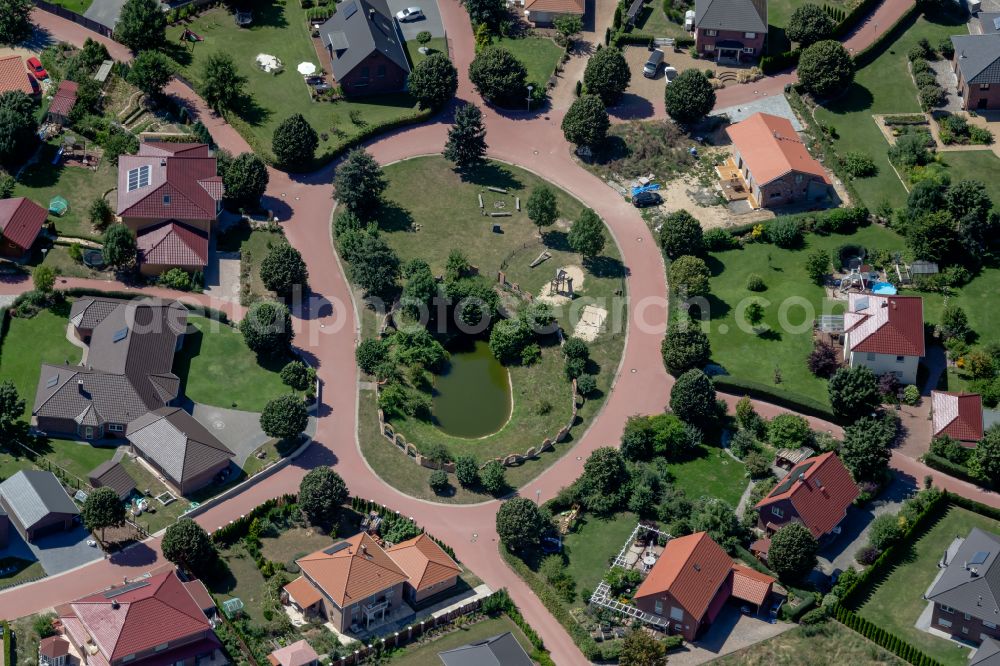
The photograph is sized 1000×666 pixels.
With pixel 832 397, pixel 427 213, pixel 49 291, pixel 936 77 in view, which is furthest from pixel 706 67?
pixel 49 291

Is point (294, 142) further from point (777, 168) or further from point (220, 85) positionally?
point (777, 168)

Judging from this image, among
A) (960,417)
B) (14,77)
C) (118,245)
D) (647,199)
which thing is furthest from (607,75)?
(14,77)

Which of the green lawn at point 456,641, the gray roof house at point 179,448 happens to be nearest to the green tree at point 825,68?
the gray roof house at point 179,448

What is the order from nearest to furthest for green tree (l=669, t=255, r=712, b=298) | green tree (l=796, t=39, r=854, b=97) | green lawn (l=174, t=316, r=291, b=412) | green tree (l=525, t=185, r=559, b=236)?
green lawn (l=174, t=316, r=291, b=412) < green tree (l=669, t=255, r=712, b=298) < green tree (l=525, t=185, r=559, b=236) < green tree (l=796, t=39, r=854, b=97)

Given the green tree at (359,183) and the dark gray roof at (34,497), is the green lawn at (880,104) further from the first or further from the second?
the dark gray roof at (34,497)

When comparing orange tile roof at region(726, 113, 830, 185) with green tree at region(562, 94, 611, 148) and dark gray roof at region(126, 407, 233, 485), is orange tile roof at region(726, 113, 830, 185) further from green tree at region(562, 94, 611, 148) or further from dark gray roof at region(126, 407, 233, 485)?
dark gray roof at region(126, 407, 233, 485)

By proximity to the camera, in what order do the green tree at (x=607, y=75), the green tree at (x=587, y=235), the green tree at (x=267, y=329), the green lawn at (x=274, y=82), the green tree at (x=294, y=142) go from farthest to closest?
the green tree at (x=607, y=75) < the green lawn at (x=274, y=82) < the green tree at (x=294, y=142) < the green tree at (x=587, y=235) < the green tree at (x=267, y=329)

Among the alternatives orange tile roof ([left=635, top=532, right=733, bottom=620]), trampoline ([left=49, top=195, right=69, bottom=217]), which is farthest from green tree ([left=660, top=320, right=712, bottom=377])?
trampoline ([left=49, top=195, right=69, bottom=217])
